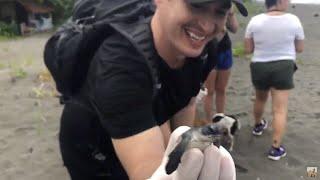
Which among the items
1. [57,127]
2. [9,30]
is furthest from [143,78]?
[9,30]

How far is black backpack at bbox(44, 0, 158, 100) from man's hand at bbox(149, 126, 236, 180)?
0.33m

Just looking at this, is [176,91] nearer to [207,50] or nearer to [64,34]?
[207,50]

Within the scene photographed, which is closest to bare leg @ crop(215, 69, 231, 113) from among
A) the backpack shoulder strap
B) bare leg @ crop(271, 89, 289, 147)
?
bare leg @ crop(271, 89, 289, 147)

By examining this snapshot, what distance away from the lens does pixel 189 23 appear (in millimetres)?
1566

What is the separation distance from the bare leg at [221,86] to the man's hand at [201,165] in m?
3.38

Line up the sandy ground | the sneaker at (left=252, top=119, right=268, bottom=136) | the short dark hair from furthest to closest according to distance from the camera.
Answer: the sneaker at (left=252, top=119, right=268, bottom=136) < the short dark hair < the sandy ground

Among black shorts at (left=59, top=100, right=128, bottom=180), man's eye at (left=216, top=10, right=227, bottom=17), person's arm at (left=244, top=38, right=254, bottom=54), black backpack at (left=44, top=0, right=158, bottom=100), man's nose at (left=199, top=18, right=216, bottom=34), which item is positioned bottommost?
person's arm at (left=244, top=38, right=254, bottom=54)

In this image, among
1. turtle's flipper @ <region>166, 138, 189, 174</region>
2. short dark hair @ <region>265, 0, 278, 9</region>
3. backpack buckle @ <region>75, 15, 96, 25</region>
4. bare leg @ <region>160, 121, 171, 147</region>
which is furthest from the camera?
short dark hair @ <region>265, 0, 278, 9</region>

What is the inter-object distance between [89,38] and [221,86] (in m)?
3.33

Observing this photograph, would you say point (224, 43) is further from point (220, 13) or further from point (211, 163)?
point (211, 163)

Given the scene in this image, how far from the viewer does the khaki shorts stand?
4539 mm

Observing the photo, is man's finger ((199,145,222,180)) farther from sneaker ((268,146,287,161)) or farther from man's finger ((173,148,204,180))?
sneaker ((268,146,287,161))

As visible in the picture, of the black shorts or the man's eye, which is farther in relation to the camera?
the black shorts

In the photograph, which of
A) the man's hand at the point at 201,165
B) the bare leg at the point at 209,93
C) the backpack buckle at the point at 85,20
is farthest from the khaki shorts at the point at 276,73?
the man's hand at the point at 201,165
